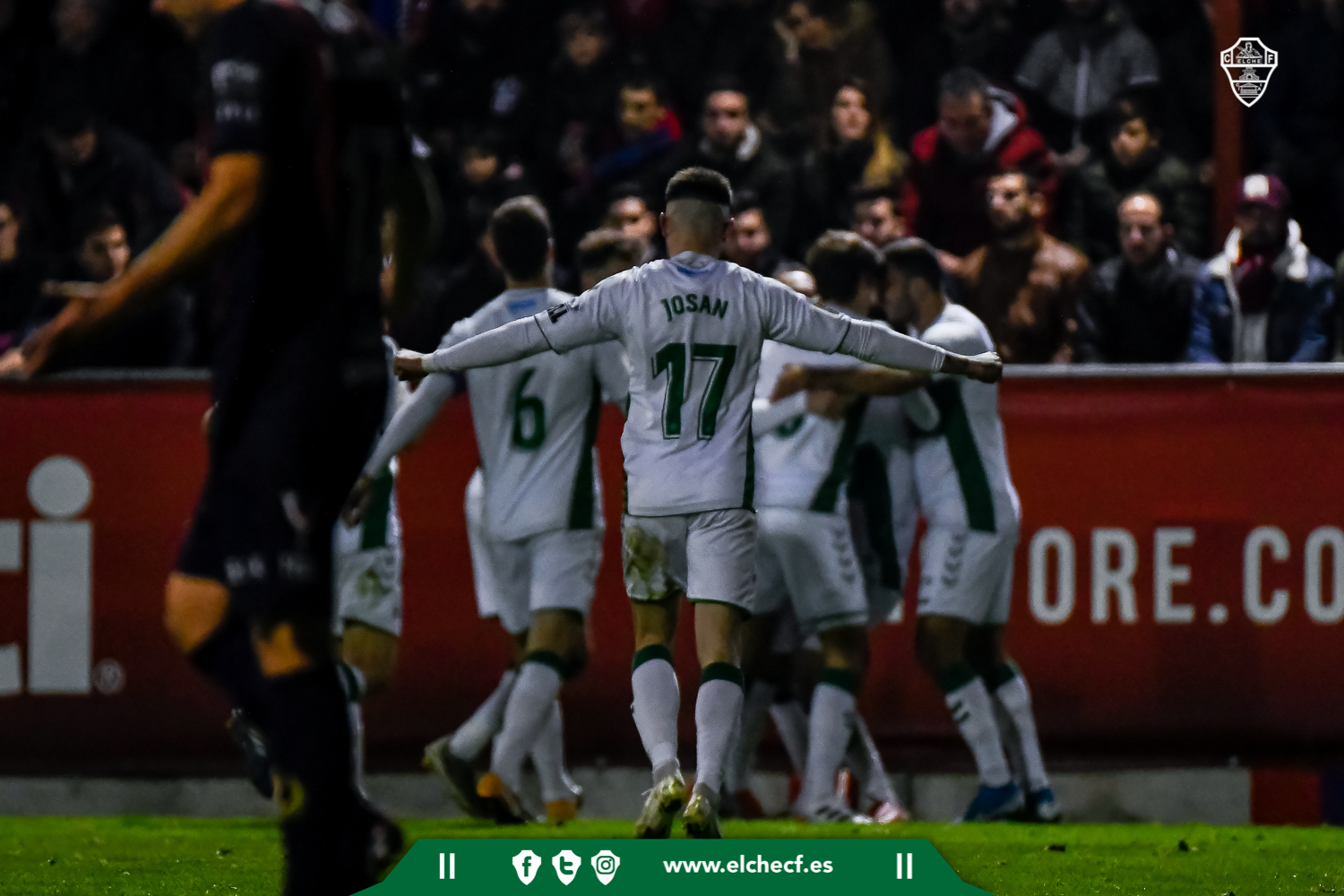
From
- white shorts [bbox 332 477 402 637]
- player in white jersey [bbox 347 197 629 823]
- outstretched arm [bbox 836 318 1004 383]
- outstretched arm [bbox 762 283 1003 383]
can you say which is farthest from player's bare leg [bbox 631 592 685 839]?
white shorts [bbox 332 477 402 637]

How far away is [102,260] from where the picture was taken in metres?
9.81

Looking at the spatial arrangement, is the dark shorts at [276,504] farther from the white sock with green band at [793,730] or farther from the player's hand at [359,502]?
the white sock with green band at [793,730]

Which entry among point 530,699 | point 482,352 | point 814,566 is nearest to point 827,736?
point 814,566

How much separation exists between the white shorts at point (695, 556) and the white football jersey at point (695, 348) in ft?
0.18

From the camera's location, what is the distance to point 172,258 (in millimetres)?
3896

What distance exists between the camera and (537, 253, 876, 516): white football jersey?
628 cm

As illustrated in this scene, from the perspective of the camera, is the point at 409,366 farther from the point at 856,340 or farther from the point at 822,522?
the point at 822,522

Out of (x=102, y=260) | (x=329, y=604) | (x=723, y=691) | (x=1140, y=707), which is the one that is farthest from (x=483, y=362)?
(x=102, y=260)

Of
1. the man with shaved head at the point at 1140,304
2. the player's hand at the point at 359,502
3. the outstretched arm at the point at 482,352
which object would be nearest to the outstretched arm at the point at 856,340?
the outstretched arm at the point at 482,352

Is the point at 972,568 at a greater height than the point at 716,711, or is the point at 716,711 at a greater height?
the point at 972,568

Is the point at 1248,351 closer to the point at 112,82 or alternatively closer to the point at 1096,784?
the point at 1096,784

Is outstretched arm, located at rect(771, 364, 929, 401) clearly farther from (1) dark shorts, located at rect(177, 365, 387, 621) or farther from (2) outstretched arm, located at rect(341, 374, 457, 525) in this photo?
(1) dark shorts, located at rect(177, 365, 387, 621)

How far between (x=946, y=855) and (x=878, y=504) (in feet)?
6.87

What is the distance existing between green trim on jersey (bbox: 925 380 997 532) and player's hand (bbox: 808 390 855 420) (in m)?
0.39
